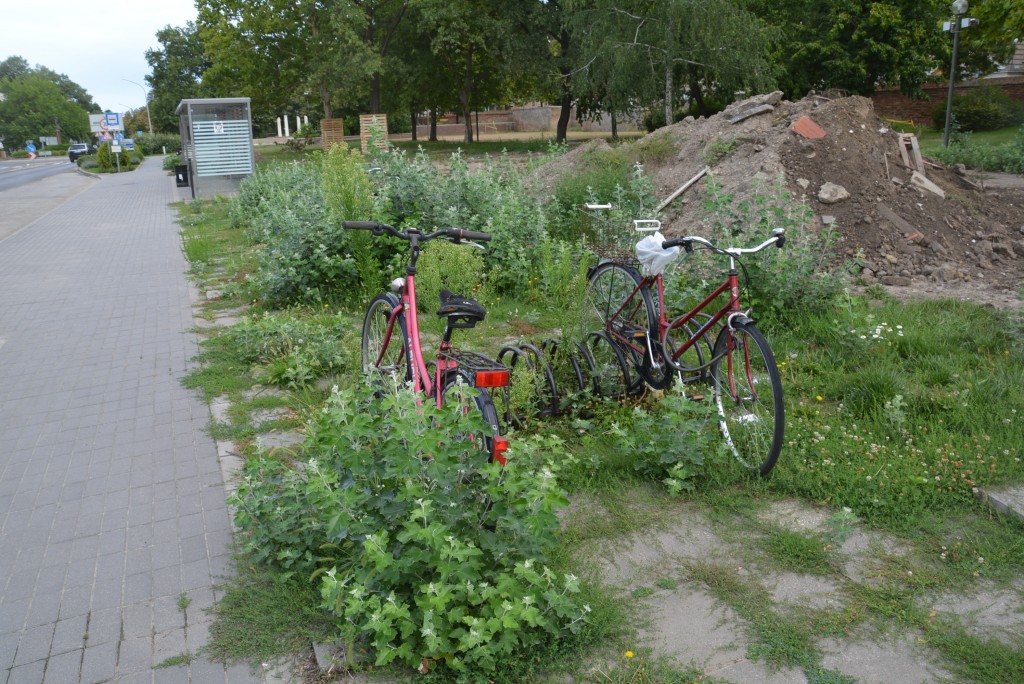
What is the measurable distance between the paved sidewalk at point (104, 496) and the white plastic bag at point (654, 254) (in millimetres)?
2681

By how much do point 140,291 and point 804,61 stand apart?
31.4 meters

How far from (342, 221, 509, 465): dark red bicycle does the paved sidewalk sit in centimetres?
119

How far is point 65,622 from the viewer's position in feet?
11.1

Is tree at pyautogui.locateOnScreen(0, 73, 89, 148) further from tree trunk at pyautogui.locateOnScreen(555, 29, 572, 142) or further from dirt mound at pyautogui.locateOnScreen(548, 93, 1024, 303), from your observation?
dirt mound at pyautogui.locateOnScreen(548, 93, 1024, 303)

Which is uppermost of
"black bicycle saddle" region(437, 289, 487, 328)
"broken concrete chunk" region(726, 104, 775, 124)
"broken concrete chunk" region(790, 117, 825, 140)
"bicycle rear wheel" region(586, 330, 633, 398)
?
"broken concrete chunk" region(726, 104, 775, 124)

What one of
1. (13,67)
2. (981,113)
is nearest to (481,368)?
(981,113)

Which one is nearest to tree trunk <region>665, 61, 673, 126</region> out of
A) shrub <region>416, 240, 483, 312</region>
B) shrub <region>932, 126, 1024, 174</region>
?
shrub <region>932, 126, 1024, 174</region>

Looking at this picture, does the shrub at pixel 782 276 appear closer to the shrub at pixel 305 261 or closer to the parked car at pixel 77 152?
the shrub at pixel 305 261

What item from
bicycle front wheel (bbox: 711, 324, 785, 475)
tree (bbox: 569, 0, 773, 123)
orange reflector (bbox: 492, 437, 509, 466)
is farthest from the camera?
tree (bbox: 569, 0, 773, 123)

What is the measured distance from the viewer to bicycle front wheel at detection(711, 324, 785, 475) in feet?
13.8

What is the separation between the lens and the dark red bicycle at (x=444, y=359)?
3.76 metres

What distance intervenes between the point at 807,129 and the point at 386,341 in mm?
8153

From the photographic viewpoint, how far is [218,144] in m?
22.2

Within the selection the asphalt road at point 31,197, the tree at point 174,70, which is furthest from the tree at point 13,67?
the asphalt road at point 31,197
